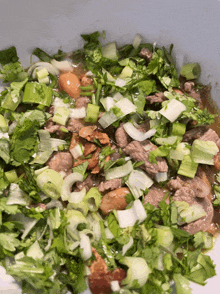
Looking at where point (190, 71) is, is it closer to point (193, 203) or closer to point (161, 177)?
point (161, 177)

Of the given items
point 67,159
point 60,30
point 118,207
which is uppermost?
point 60,30

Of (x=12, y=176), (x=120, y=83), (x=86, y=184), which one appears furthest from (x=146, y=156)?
(x=12, y=176)

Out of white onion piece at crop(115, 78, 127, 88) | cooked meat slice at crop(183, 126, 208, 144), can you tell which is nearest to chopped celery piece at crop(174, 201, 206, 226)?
cooked meat slice at crop(183, 126, 208, 144)

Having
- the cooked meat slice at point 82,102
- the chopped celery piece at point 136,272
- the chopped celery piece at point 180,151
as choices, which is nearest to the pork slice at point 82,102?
the cooked meat slice at point 82,102

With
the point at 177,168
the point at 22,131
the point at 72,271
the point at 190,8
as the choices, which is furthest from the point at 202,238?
the point at 190,8

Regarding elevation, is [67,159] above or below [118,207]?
above

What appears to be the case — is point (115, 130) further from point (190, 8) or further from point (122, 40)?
point (190, 8)

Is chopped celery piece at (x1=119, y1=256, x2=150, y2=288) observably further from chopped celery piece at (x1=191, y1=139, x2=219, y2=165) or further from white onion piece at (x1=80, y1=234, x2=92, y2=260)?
chopped celery piece at (x1=191, y1=139, x2=219, y2=165)

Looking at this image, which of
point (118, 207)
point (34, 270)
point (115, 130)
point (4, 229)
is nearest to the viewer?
point (34, 270)
